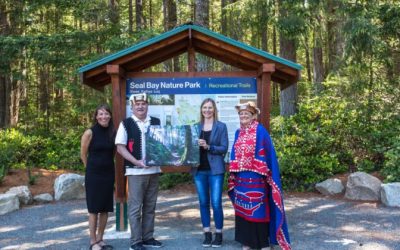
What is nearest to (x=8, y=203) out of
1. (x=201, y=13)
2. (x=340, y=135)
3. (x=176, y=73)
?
(x=176, y=73)

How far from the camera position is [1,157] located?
11570 mm

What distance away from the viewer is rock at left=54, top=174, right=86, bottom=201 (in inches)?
372

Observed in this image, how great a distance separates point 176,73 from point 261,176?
2161 millimetres

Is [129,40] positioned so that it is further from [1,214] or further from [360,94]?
[360,94]

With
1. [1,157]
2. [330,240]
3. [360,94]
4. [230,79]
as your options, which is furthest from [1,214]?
[360,94]

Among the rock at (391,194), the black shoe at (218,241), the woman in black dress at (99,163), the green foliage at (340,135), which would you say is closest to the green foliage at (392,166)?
the green foliage at (340,135)

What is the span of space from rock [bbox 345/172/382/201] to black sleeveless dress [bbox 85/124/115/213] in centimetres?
556

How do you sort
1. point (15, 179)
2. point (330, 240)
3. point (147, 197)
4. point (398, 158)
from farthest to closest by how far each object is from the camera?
point (15, 179) < point (398, 158) < point (330, 240) < point (147, 197)

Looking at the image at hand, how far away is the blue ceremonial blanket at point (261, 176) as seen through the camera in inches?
198

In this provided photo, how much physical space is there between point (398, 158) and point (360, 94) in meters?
3.40

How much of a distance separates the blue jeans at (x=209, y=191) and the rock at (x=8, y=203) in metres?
4.66

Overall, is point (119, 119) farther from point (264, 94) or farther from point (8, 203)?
point (8, 203)

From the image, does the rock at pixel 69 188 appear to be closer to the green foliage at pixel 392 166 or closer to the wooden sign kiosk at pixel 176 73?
the wooden sign kiosk at pixel 176 73

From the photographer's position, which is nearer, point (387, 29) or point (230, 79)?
point (230, 79)
